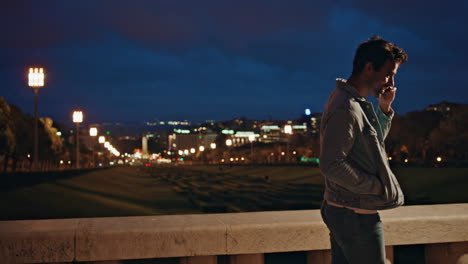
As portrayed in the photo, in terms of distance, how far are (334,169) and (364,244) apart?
0.41m

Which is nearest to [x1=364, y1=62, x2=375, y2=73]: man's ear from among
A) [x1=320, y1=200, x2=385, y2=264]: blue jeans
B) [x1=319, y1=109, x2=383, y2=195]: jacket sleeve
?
[x1=319, y1=109, x2=383, y2=195]: jacket sleeve

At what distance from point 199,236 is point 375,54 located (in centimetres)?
153

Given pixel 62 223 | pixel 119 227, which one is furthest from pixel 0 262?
pixel 119 227

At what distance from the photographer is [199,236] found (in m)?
3.05

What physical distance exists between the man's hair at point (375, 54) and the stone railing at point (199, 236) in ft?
3.65

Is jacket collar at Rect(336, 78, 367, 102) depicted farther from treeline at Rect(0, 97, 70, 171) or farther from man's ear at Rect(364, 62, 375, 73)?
treeline at Rect(0, 97, 70, 171)

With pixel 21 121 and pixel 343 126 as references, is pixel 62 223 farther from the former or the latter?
pixel 21 121

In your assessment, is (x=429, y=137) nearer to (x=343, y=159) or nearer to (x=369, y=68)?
(x=369, y=68)

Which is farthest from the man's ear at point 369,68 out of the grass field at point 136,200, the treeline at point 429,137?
the treeline at point 429,137

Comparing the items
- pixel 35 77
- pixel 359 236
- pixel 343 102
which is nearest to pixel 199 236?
pixel 359 236

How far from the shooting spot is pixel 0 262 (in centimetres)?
289

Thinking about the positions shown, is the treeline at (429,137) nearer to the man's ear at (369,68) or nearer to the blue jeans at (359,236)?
the man's ear at (369,68)

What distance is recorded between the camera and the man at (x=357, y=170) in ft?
7.96

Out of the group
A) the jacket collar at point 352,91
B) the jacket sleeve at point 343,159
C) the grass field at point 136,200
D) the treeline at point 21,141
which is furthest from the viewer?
the treeline at point 21,141
